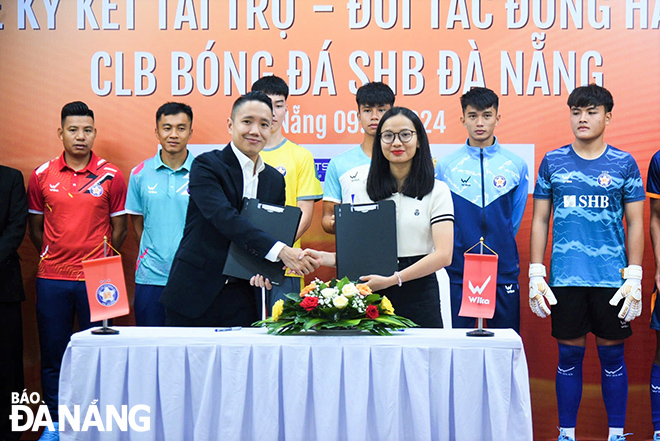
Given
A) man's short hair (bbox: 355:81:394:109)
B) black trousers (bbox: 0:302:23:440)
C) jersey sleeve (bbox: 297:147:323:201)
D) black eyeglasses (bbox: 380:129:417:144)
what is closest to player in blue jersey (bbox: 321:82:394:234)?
man's short hair (bbox: 355:81:394:109)

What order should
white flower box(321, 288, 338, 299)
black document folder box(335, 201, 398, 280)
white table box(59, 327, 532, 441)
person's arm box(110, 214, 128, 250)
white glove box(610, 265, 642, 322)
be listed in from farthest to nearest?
person's arm box(110, 214, 128, 250)
white glove box(610, 265, 642, 322)
black document folder box(335, 201, 398, 280)
white flower box(321, 288, 338, 299)
white table box(59, 327, 532, 441)

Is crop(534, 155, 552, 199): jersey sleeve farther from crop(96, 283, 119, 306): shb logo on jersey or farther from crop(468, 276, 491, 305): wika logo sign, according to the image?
crop(96, 283, 119, 306): shb logo on jersey

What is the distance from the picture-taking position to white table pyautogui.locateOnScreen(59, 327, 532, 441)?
7.44 feet

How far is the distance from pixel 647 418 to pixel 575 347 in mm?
990

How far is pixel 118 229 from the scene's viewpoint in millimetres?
4047

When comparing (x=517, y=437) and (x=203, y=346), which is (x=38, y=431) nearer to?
(x=203, y=346)

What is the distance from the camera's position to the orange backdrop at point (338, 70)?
13.5 feet

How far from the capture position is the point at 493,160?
372 centimetres

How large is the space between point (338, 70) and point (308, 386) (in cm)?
241

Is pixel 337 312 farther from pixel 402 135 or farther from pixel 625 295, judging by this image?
pixel 625 295

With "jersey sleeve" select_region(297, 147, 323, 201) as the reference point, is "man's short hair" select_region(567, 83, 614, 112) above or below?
above

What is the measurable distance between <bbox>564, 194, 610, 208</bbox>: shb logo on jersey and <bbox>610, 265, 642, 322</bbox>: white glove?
35cm

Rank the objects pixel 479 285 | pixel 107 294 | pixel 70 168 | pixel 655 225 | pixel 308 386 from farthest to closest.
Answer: pixel 70 168, pixel 655 225, pixel 107 294, pixel 479 285, pixel 308 386

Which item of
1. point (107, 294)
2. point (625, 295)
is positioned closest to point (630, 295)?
point (625, 295)
